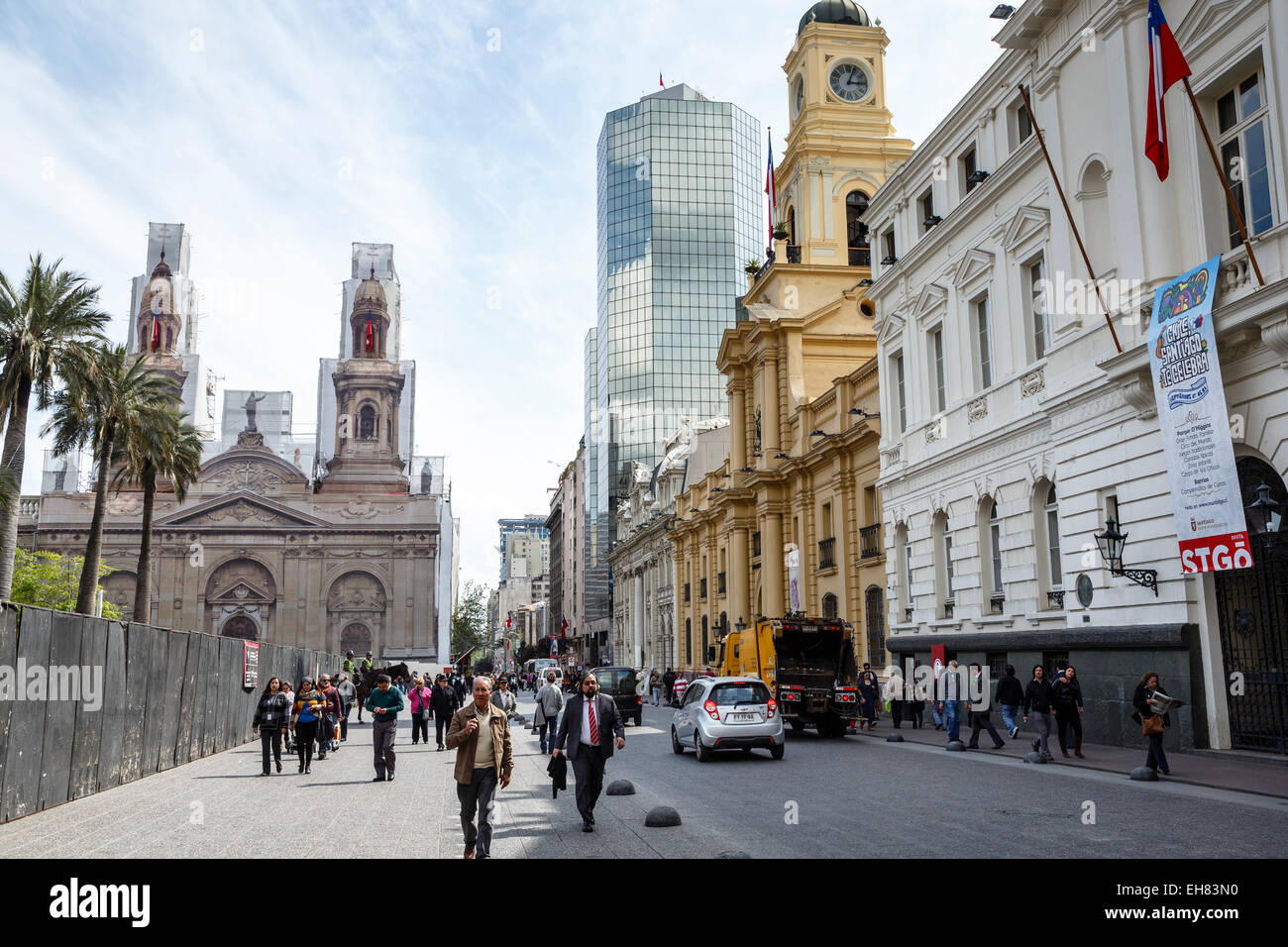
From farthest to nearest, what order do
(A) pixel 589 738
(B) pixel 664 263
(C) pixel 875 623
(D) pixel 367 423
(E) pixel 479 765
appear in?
(B) pixel 664 263 < (D) pixel 367 423 < (C) pixel 875 623 < (A) pixel 589 738 < (E) pixel 479 765

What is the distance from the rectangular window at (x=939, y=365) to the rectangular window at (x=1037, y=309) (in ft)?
13.4

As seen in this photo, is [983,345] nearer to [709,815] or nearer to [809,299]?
[709,815]

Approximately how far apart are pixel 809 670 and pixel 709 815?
15223 mm

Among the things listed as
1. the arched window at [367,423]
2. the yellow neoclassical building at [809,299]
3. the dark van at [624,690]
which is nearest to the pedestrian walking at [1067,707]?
the dark van at [624,690]

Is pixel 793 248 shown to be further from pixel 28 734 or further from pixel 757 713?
pixel 28 734

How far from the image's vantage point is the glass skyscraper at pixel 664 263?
339 ft

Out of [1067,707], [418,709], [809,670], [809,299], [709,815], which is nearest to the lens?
[709,815]

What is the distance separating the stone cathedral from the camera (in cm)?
9119

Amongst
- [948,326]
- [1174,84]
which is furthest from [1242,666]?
[948,326]

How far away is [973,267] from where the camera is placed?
79.8 ft

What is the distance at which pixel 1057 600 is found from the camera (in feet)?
68.1

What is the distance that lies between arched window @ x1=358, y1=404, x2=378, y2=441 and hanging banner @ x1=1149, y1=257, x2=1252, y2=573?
88125 millimetres

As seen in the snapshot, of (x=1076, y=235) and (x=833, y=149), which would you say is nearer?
(x=1076, y=235)

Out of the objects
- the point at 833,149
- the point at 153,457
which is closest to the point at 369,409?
the point at 153,457
